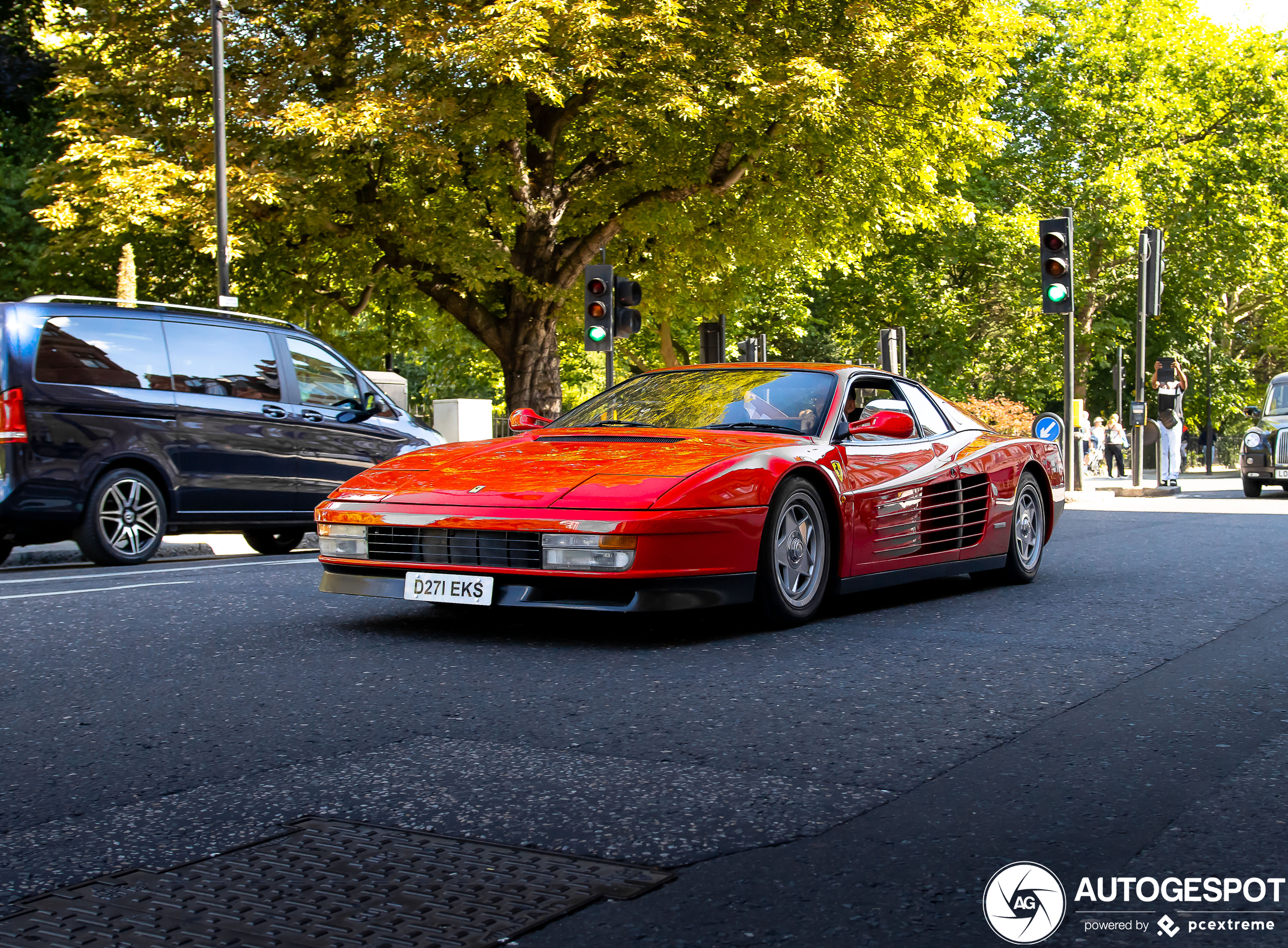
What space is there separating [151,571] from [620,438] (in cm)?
467

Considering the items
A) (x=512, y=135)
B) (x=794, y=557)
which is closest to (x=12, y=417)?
(x=794, y=557)

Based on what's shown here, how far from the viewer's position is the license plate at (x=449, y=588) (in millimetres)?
6402

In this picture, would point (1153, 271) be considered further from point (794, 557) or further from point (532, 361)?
point (794, 557)

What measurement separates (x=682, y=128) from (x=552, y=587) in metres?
17.7

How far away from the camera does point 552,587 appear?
6320 mm

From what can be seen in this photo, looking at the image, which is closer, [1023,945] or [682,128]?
[1023,945]

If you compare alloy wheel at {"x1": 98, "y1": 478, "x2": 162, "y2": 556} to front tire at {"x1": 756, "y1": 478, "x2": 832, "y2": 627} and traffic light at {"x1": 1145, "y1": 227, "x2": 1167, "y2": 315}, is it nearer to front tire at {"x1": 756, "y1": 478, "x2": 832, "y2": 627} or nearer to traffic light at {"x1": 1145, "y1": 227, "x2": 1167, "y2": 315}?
front tire at {"x1": 756, "y1": 478, "x2": 832, "y2": 627}

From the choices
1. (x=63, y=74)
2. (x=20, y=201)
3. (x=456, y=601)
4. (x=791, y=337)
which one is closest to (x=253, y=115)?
(x=63, y=74)

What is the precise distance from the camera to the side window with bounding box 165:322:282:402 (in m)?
11.7

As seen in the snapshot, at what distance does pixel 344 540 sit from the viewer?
22.7 ft

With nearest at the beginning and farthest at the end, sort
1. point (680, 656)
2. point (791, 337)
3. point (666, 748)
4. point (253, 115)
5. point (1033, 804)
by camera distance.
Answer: point (1033, 804), point (666, 748), point (680, 656), point (253, 115), point (791, 337)

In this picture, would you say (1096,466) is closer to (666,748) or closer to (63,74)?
(63,74)

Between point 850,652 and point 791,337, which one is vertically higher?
point 791,337

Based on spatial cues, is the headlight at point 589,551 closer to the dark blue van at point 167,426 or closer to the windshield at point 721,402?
the windshield at point 721,402
